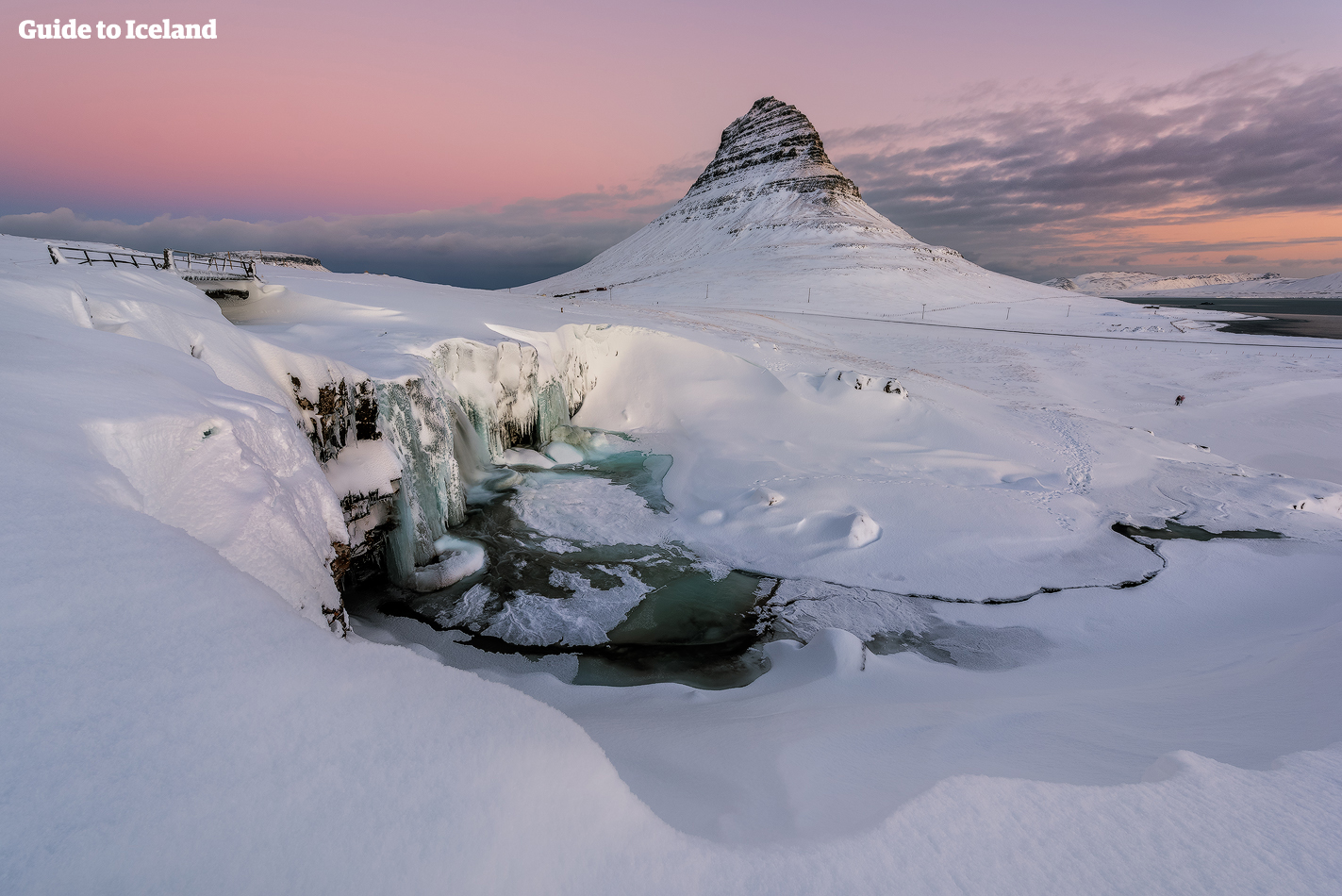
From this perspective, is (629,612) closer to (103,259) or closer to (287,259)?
(103,259)

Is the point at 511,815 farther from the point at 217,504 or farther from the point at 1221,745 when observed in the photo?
the point at 1221,745

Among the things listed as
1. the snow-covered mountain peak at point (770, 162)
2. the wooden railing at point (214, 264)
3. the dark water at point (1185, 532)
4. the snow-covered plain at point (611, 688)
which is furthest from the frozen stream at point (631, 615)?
the snow-covered mountain peak at point (770, 162)

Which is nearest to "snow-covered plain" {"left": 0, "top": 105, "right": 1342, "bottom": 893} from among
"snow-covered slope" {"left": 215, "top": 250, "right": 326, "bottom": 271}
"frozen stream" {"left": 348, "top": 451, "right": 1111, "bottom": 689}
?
"frozen stream" {"left": 348, "top": 451, "right": 1111, "bottom": 689}

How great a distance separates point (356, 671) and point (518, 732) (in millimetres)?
1278

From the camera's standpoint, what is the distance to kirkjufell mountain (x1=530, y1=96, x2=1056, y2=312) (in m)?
76.0

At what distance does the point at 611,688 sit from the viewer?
8.13 m

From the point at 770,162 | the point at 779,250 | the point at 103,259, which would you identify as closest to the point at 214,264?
the point at 103,259

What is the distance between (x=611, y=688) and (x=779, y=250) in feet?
339

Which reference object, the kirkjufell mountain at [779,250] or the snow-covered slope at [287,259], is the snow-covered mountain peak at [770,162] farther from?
the snow-covered slope at [287,259]

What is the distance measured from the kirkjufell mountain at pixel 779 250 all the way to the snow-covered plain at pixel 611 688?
59.2 metres

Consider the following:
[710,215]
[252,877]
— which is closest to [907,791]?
[252,877]

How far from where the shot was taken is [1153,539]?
12828mm

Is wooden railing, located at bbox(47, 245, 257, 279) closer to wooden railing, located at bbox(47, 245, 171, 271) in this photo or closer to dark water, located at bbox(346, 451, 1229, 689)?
wooden railing, located at bbox(47, 245, 171, 271)

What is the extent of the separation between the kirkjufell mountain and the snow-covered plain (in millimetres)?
59202
